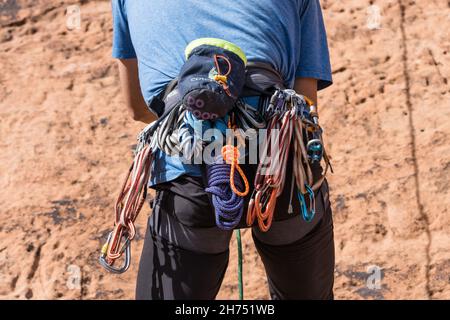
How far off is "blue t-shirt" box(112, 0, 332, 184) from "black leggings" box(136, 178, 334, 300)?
0.34ft

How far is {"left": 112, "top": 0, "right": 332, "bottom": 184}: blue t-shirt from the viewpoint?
6.27ft

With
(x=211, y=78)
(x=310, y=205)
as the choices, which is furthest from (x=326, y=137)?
(x=211, y=78)

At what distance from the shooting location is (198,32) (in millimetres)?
1908

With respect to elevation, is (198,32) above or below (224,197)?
above

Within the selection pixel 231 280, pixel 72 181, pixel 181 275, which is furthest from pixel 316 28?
pixel 72 181

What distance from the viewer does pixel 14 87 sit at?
4426mm

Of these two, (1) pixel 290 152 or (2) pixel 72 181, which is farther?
(2) pixel 72 181

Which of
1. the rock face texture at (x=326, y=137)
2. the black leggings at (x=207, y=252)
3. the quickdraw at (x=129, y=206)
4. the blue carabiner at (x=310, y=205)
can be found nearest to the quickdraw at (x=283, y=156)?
the blue carabiner at (x=310, y=205)

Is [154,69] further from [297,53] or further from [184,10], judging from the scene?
[297,53]

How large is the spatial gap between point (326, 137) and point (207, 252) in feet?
7.37

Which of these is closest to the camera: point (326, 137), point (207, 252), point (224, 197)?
point (224, 197)

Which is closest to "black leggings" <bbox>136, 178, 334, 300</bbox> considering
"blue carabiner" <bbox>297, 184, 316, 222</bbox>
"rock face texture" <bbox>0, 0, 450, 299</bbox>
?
"blue carabiner" <bbox>297, 184, 316, 222</bbox>

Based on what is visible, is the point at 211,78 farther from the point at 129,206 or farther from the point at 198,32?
the point at 129,206
